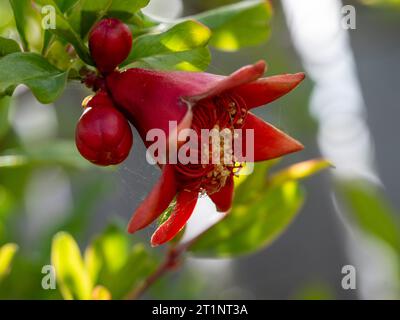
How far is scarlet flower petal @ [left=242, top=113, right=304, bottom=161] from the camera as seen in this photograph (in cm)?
113

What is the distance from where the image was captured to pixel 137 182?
1164 millimetres

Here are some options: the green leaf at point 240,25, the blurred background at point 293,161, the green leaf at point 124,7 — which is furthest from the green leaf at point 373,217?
the green leaf at point 124,7

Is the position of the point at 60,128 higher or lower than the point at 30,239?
higher

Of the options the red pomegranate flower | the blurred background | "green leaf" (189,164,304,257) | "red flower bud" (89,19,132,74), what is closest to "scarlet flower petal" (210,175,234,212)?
the red pomegranate flower

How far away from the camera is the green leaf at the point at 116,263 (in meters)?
1.63

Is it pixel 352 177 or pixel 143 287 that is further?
pixel 352 177

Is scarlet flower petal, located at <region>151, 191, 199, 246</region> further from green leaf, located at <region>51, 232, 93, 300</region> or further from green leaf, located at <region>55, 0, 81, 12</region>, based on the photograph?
green leaf, located at <region>51, 232, 93, 300</region>

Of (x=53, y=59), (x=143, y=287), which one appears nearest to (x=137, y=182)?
Result: (x=53, y=59)

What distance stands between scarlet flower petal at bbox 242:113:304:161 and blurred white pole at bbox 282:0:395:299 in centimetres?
127

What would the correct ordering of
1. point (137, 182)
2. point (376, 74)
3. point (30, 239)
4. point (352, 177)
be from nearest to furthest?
point (137, 182), point (352, 177), point (30, 239), point (376, 74)

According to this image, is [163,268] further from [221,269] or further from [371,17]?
[371,17]

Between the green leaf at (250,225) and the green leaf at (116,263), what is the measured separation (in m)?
0.11

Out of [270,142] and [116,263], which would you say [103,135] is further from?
[116,263]
